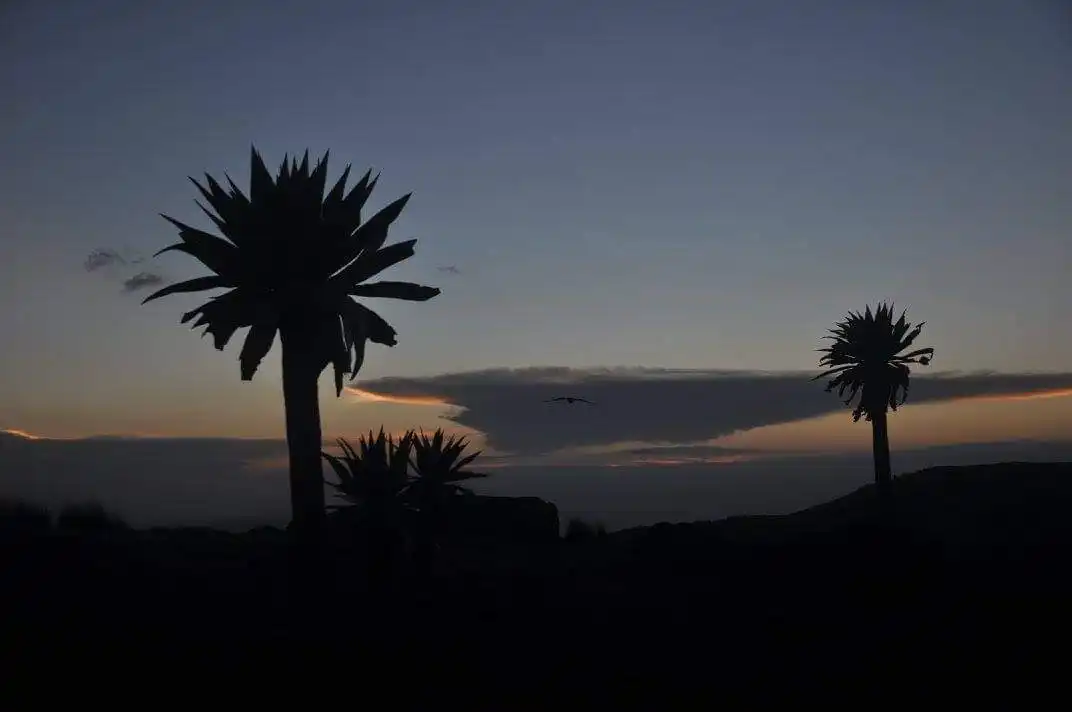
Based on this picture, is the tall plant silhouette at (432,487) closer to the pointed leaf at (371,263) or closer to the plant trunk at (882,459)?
the pointed leaf at (371,263)

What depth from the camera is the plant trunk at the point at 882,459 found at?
4559 cm

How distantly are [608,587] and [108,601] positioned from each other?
13.7 m

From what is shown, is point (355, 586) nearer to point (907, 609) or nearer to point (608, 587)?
point (608, 587)

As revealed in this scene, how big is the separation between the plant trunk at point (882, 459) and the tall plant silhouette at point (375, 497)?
97.3 ft

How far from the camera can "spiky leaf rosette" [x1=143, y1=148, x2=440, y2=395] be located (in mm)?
23484

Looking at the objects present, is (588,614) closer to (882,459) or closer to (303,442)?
(303,442)

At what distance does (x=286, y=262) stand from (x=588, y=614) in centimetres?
1250

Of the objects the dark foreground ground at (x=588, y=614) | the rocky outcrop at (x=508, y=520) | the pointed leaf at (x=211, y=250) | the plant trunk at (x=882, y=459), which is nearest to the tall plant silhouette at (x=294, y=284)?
the pointed leaf at (x=211, y=250)

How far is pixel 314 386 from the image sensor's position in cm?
2439

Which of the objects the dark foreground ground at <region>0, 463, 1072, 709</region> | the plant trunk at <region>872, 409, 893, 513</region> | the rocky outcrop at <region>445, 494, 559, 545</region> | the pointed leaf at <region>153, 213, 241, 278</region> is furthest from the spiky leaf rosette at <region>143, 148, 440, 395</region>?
the plant trunk at <region>872, 409, 893, 513</region>

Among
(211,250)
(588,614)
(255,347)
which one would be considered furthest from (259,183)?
(588,614)

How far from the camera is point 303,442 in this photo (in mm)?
23750

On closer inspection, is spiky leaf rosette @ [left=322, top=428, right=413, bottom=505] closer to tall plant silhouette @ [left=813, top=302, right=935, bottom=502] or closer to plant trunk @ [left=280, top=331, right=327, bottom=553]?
plant trunk @ [left=280, top=331, right=327, bottom=553]

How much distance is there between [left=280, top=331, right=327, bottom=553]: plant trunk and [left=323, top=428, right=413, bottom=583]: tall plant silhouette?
965 millimetres
